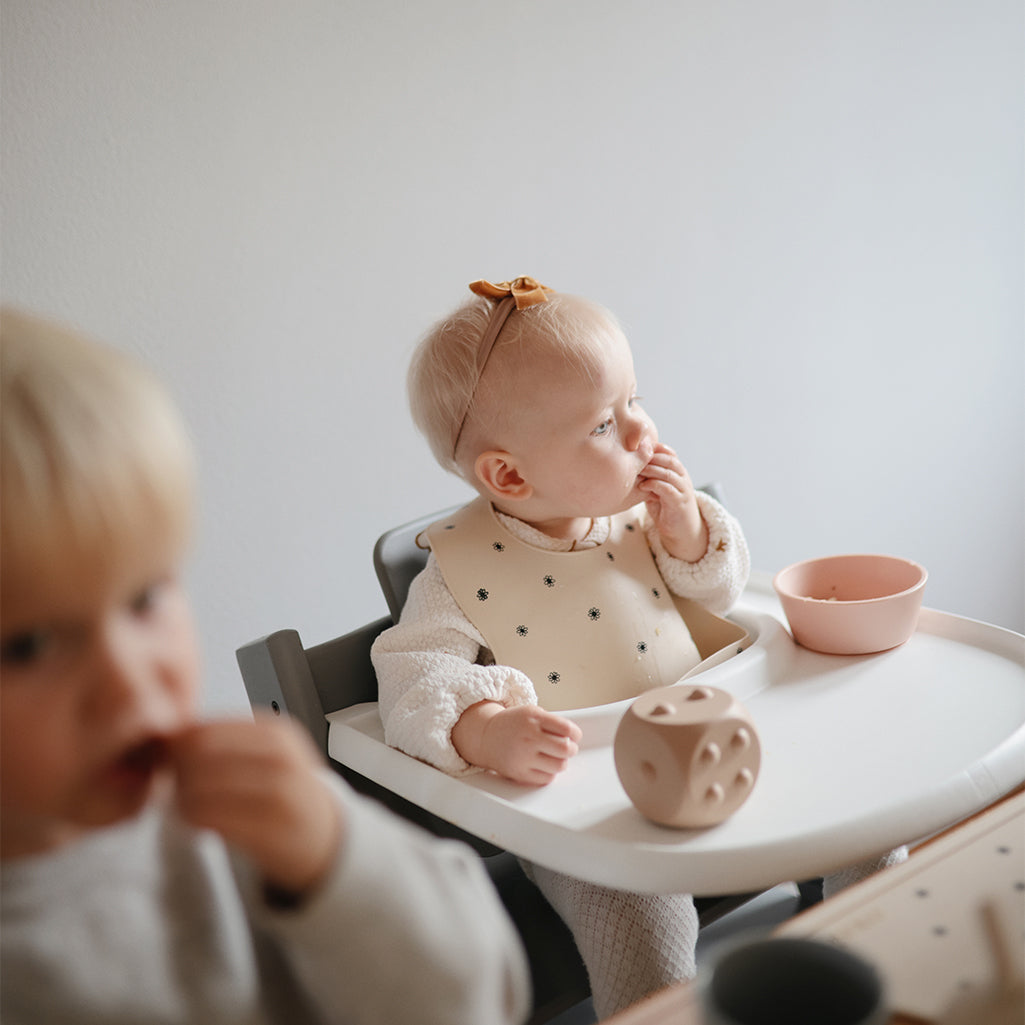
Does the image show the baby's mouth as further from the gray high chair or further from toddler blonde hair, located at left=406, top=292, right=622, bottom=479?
toddler blonde hair, located at left=406, top=292, right=622, bottom=479

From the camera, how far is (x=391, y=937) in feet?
1.54

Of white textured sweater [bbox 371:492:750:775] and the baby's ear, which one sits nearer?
white textured sweater [bbox 371:492:750:775]

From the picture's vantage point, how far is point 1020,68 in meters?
2.01

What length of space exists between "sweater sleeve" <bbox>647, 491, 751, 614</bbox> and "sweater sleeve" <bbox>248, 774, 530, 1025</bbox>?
643mm

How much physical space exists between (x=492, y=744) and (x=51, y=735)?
46 cm

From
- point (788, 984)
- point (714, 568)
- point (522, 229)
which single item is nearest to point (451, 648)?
point (714, 568)

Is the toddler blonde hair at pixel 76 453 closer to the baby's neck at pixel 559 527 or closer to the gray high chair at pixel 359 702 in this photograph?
the gray high chair at pixel 359 702

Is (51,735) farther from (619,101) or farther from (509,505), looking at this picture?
(619,101)

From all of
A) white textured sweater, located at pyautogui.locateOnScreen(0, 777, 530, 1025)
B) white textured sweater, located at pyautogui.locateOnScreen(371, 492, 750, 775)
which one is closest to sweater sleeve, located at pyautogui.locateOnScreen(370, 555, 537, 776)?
white textured sweater, located at pyautogui.locateOnScreen(371, 492, 750, 775)

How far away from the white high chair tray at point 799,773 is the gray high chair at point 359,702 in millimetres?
22

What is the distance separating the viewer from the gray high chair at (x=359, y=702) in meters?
0.98

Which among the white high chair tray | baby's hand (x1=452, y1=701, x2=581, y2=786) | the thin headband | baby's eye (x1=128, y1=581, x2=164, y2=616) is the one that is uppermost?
the thin headband

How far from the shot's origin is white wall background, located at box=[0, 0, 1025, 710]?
122 cm

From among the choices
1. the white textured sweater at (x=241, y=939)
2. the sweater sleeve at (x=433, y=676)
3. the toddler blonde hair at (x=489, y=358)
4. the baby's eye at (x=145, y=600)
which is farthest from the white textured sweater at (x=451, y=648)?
the baby's eye at (x=145, y=600)
